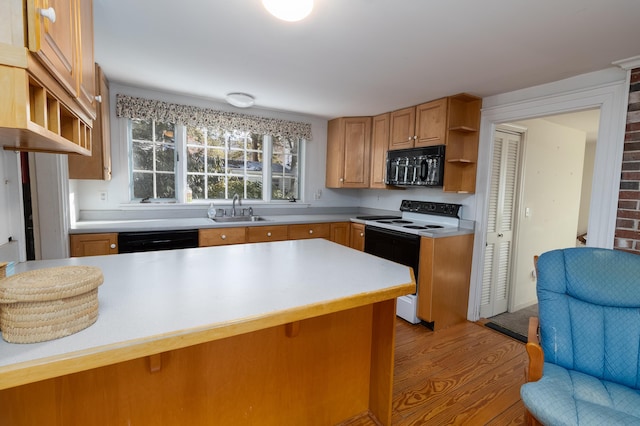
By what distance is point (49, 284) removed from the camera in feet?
2.40

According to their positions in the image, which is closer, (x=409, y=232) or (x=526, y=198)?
(x=409, y=232)

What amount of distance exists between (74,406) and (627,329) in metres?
2.39

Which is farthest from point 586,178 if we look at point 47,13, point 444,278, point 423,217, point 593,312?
point 47,13

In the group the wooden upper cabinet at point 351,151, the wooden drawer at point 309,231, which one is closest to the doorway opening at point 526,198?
the wooden upper cabinet at point 351,151

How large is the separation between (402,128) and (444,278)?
66.6 inches

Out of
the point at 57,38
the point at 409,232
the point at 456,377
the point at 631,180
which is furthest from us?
the point at 409,232

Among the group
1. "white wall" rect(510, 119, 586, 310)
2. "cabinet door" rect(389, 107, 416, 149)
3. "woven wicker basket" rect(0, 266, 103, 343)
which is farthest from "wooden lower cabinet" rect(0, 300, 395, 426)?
"white wall" rect(510, 119, 586, 310)

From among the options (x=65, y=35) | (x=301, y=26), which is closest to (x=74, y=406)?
(x=65, y=35)

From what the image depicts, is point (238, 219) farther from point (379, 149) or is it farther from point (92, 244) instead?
point (379, 149)

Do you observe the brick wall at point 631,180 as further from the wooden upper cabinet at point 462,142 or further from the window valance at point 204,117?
the window valance at point 204,117

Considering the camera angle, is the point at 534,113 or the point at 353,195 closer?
the point at 534,113

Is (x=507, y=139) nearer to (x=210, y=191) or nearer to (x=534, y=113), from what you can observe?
(x=534, y=113)

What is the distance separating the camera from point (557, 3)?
1430 millimetres

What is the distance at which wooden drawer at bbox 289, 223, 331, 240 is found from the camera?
11.4ft
